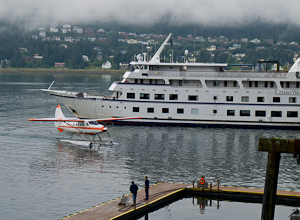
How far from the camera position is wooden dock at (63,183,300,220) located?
30.0 m

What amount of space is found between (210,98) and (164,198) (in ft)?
107

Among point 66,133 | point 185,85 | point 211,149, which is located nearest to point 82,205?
point 211,149

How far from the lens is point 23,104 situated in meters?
95.1

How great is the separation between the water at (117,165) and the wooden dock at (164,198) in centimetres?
68

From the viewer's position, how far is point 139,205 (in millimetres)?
31781

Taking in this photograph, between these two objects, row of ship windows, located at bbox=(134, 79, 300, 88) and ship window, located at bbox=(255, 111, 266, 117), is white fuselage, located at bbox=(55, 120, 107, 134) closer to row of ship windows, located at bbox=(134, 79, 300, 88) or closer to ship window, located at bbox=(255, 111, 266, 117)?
row of ship windows, located at bbox=(134, 79, 300, 88)

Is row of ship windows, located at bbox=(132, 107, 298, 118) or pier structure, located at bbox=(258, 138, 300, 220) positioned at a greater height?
row of ship windows, located at bbox=(132, 107, 298, 118)

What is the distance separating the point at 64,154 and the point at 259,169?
57.7ft

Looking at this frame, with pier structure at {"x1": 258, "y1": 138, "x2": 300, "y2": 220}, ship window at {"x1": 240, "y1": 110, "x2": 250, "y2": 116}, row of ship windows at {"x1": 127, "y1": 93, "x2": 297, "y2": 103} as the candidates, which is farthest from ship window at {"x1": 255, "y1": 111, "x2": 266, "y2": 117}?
pier structure at {"x1": 258, "y1": 138, "x2": 300, "y2": 220}

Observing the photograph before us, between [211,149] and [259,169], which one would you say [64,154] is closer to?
[211,149]

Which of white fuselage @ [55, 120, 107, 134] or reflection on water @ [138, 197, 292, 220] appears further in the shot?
white fuselage @ [55, 120, 107, 134]

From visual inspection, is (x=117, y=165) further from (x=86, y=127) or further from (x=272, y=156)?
(x=272, y=156)

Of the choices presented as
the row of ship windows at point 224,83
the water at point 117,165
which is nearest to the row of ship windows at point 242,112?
the water at point 117,165

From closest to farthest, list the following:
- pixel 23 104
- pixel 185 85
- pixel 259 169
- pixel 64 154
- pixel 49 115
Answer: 1. pixel 259 169
2. pixel 64 154
3. pixel 185 85
4. pixel 49 115
5. pixel 23 104
